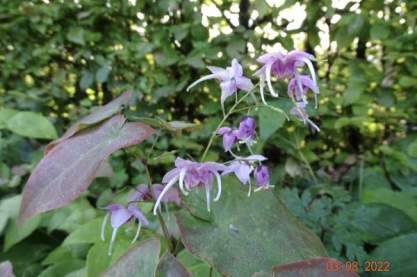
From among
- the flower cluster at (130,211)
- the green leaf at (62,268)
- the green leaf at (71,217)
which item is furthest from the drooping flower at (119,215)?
the green leaf at (71,217)

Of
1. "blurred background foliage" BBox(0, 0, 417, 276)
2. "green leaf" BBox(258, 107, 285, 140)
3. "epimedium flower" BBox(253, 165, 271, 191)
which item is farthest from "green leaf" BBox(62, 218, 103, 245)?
"green leaf" BBox(258, 107, 285, 140)

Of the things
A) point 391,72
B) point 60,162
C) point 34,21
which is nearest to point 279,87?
point 391,72

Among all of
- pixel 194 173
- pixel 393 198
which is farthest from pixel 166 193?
pixel 393 198

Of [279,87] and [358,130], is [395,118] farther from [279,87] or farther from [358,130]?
[279,87]

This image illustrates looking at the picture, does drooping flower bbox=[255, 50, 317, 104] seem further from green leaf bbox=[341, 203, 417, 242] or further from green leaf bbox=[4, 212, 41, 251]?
green leaf bbox=[4, 212, 41, 251]

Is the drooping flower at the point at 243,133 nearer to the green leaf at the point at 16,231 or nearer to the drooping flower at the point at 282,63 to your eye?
the drooping flower at the point at 282,63

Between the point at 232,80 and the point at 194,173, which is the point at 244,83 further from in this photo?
the point at 194,173
